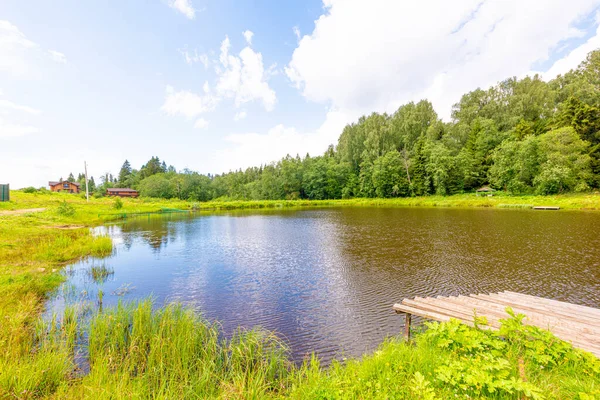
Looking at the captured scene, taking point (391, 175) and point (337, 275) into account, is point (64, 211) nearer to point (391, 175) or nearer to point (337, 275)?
point (337, 275)

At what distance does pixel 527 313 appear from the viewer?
17.7 feet

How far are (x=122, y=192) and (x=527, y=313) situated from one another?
114 metres


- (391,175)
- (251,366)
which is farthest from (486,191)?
(251,366)

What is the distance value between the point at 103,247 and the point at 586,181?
61.0 meters

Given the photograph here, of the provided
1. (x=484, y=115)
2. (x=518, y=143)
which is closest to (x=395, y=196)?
(x=518, y=143)

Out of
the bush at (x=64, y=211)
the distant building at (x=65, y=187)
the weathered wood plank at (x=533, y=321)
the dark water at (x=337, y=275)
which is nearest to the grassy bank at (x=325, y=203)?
the bush at (x=64, y=211)

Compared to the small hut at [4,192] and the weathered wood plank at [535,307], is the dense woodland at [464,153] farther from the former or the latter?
the small hut at [4,192]

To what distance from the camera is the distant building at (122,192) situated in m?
93.2

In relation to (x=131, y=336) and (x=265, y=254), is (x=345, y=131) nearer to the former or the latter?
(x=265, y=254)

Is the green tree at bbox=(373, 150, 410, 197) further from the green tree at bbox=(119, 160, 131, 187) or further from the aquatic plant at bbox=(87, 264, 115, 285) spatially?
the green tree at bbox=(119, 160, 131, 187)

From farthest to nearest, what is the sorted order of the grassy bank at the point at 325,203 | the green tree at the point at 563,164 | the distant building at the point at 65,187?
1. the distant building at the point at 65,187
2. the green tree at the point at 563,164
3. the grassy bank at the point at 325,203

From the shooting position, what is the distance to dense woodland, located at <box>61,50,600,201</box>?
138 ft

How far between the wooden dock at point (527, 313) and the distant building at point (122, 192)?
364ft

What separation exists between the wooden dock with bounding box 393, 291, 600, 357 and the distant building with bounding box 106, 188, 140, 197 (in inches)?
4362
